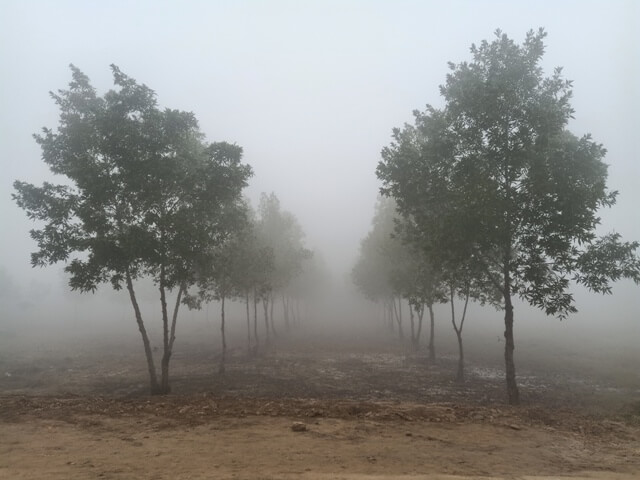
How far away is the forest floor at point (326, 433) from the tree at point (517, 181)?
4228 mm

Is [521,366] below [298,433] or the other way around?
below

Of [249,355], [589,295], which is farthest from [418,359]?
[589,295]

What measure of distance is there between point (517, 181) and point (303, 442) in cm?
1282

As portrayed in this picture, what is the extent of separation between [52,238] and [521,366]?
30070 mm

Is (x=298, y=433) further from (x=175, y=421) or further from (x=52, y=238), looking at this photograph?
(x=52, y=238)

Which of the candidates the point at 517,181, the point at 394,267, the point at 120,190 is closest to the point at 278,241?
the point at 394,267

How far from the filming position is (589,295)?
15612 cm

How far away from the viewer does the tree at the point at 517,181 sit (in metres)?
15.5

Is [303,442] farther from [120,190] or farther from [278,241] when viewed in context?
[278,241]

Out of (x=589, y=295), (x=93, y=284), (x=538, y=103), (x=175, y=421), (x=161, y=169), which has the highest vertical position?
(x=538, y=103)

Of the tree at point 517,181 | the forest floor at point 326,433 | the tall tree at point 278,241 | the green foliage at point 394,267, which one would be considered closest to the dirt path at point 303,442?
the forest floor at point 326,433

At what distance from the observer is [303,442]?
1058cm

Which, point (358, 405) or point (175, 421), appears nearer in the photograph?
point (175, 421)

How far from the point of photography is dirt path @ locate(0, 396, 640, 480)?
→ 28.9 feet
